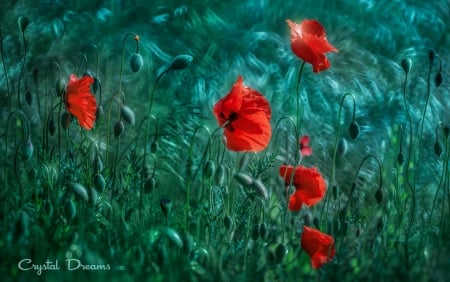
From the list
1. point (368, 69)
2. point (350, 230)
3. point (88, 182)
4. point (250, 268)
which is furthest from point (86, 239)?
point (368, 69)

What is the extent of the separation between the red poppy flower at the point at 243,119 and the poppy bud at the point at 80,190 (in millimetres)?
361

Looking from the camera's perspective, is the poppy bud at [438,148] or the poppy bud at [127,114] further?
the poppy bud at [438,148]

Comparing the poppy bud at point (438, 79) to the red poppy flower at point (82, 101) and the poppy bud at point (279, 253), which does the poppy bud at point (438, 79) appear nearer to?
the poppy bud at point (279, 253)

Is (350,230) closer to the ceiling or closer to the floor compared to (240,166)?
closer to the floor

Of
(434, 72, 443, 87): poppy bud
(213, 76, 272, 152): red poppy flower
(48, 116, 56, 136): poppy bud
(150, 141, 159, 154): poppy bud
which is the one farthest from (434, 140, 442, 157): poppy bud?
(48, 116, 56, 136): poppy bud

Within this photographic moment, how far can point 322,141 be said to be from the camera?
2137 mm

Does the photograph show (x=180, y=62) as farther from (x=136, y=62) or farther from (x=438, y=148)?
(x=438, y=148)

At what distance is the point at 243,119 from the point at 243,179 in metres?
0.14

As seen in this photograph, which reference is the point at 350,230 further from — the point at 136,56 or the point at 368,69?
the point at 136,56

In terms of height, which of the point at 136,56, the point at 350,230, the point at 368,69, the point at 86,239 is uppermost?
the point at 136,56

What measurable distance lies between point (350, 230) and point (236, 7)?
664 mm

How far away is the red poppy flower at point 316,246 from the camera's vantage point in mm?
1918

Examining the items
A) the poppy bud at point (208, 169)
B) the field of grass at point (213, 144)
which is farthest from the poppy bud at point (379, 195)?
the poppy bud at point (208, 169)

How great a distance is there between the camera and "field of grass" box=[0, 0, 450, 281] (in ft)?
6.13
